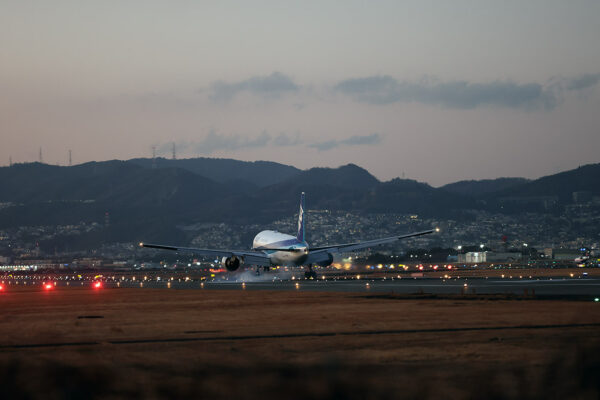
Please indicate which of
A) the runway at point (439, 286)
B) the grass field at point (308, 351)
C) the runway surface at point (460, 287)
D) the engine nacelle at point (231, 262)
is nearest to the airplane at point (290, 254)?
the engine nacelle at point (231, 262)

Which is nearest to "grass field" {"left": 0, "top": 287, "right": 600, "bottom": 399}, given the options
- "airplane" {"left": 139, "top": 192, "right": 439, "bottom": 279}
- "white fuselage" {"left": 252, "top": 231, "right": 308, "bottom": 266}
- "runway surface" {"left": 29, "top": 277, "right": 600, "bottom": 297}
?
"runway surface" {"left": 29, "top": 277, "right": 600, "bottom": 297}

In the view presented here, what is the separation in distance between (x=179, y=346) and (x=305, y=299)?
25.4m

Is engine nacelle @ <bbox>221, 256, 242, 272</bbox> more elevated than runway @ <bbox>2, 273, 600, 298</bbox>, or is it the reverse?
engine nacelle @ <bbox>221, 256, 242, 272</bbox>

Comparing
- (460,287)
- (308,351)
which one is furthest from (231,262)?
(308,351)

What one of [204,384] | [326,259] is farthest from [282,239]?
[204,384]

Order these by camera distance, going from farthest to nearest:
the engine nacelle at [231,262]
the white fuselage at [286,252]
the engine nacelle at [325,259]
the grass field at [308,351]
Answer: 1. the engine nacelle at [325,259]
2. the white fuselage at [286,252]
3. the engine nacelle at [231,262]
4. the grass field at [308,351]

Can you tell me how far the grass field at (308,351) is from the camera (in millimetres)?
16031

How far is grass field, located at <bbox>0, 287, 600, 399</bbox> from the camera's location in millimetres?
16031

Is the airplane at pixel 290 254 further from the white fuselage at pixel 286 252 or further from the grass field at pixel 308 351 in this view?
the grass field at pixel 308 351

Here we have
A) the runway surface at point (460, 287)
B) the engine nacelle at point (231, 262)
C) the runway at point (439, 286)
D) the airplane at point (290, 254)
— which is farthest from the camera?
the airplane at point (290, 254)

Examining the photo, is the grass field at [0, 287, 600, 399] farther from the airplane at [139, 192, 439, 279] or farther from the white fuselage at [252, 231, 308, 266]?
the white fuselage at [252, 231, 308, 266]

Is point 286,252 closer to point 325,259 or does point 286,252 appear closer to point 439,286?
point 325,259

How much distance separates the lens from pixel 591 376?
635 inches

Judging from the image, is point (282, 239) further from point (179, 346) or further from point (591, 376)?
point (591, 376)
